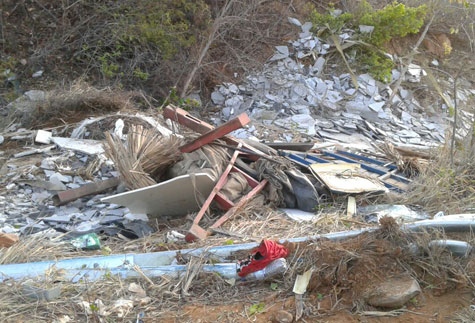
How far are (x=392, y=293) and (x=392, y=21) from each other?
9.48 metres

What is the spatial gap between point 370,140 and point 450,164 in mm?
3722

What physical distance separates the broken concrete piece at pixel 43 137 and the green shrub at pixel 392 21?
7.71m

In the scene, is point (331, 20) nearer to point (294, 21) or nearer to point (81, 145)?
point (294, 21)

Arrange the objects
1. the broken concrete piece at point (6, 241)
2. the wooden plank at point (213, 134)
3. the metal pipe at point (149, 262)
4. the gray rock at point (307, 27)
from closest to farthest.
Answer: the metal pipe at point (149, 262), the broken concrete piece at point (6, 241), the wooden plank at point (213, 134), the gray rock at point (307, 27)

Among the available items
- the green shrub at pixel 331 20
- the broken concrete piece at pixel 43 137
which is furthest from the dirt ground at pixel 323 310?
the green shrub at pixel 331 20

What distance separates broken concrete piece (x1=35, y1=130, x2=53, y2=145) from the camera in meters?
7.49

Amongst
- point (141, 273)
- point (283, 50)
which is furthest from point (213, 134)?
point (283, 50)

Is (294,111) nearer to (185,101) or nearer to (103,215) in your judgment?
(185,101)

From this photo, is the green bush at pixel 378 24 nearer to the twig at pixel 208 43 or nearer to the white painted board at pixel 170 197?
the twig at pixel 208 43

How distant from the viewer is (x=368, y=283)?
12.6 feet

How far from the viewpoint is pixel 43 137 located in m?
7.54

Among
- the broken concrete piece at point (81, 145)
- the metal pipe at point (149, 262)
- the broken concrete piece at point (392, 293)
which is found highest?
the broken concrete piece at point (392, 293)

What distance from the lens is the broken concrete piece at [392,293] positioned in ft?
12.1

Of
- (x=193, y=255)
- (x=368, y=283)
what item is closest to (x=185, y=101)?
(x=193, y=255)
